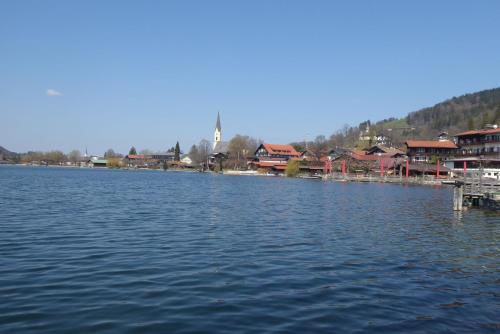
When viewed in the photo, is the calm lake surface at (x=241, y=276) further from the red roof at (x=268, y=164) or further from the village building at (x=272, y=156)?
the village building at (x=272, y=156)

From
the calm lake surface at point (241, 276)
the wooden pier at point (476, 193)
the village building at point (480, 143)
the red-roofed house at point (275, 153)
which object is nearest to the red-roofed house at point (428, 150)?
the village building at point (480, 143)

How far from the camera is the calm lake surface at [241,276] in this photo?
1034 cm

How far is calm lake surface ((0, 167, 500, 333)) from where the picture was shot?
10.3m

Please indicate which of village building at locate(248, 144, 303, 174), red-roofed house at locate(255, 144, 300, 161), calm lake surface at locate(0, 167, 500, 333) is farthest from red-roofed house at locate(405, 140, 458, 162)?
calm lake surface at locate(0, 167, 500, 333)

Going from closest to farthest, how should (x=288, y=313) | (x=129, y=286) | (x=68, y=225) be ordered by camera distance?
(x=288, y=313) < (x=129, y=286) < (x=68, y=225)

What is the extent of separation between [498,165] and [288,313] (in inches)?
3812

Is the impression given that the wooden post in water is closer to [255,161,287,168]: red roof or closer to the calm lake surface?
the calm lake surface

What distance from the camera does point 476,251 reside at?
784 inches

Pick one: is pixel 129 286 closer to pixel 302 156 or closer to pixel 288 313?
pixel 288 313

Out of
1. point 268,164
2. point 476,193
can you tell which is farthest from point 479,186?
point 268,164

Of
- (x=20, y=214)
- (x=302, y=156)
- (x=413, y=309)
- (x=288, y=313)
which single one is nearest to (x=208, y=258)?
(x=288, y=313)

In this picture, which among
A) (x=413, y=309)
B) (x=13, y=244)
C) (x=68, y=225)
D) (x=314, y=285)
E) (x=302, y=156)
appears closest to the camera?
(x=413, y=309)

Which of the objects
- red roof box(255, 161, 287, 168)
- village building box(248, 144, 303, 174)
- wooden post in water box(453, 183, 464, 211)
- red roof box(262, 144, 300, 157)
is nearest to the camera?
wooden post in water box(453, 183, 464, 211)

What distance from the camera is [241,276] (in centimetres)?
1434
